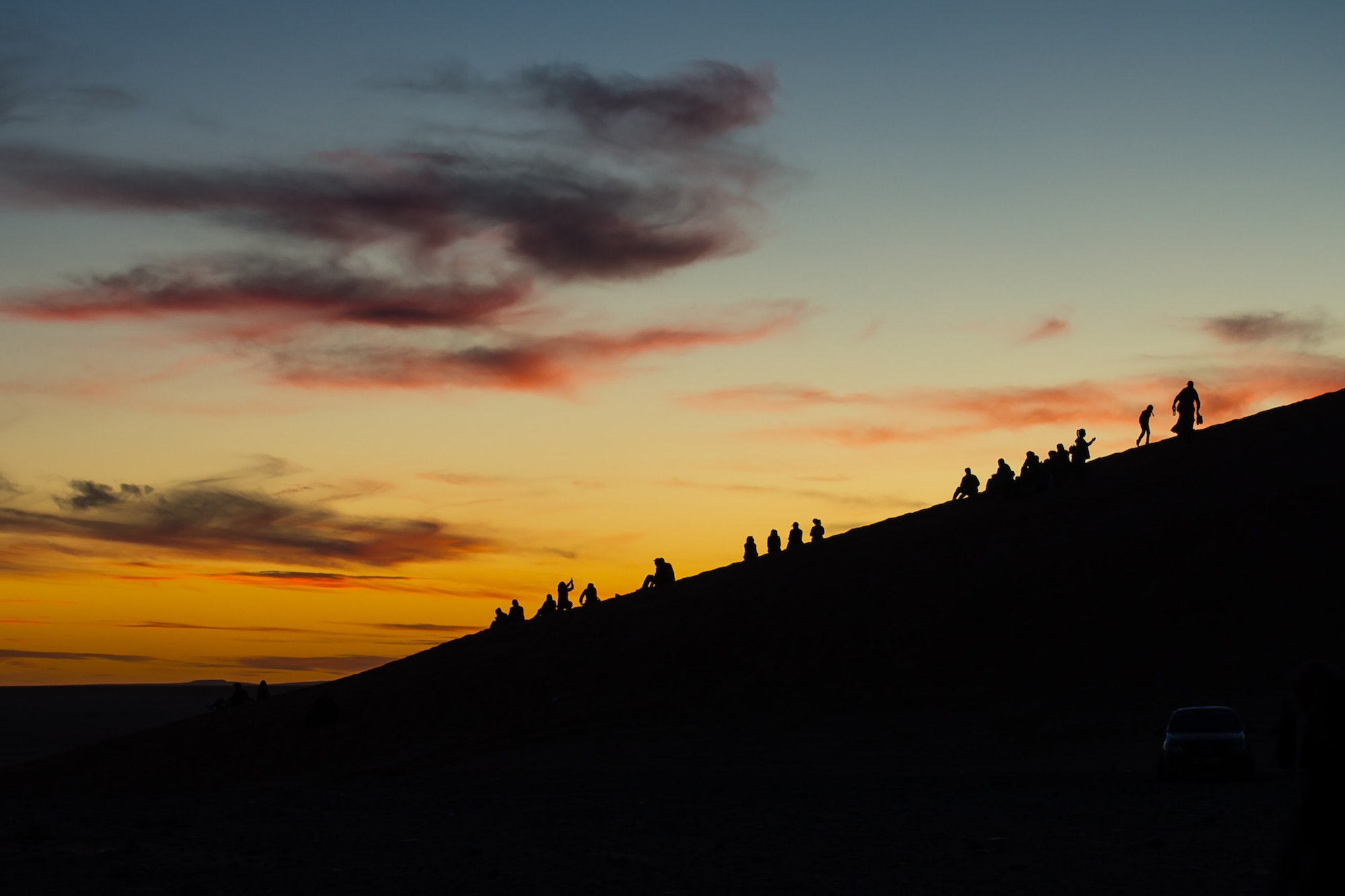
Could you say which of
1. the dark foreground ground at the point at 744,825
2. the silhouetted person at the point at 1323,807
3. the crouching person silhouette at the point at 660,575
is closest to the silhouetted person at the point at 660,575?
the crouching person silhouette at the point at 660,575

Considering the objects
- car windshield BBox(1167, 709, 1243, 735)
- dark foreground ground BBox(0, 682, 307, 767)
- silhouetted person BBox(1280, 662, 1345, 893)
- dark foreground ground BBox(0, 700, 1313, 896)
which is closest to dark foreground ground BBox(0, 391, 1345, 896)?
dark foreground ground BBox(0, 700, 1313, 896)

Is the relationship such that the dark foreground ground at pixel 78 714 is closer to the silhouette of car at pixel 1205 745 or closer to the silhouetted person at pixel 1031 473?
the silhouetted person at pixel 1031 473

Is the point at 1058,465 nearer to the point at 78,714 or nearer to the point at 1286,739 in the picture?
the point at 1286,739

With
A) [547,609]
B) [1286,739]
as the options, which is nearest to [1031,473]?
[547,609]

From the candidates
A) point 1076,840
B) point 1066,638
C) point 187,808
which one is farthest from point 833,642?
point 1076,840

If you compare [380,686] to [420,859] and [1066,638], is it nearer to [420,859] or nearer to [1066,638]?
[1066,638]

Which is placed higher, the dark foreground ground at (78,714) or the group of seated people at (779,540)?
the group of seated people at (779,540)

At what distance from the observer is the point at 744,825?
1764 cm

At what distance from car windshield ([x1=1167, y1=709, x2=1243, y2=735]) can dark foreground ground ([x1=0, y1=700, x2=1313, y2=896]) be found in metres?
0.84

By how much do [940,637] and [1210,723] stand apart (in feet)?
42.7

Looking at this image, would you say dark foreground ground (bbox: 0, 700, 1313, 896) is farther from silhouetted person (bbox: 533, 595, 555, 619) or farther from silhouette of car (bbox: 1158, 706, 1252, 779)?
silhouetted person (bbox: 533, 595, 555, 619)

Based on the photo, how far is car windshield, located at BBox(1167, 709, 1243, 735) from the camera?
22234 mm

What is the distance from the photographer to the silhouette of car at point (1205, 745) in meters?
21.9

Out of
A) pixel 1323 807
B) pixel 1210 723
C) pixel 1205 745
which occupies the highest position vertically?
pixel 1323 807
